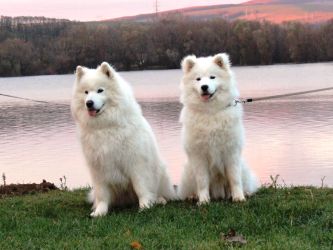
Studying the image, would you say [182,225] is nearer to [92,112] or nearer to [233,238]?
[233,238]

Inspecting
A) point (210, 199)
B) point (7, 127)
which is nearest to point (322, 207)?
point (210, 199)

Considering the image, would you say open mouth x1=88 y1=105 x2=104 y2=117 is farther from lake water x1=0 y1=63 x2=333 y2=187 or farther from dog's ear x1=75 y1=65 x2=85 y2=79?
lake water x1=0 y1=63 x2=333 y2=187

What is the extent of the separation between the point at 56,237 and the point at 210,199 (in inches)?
84.8

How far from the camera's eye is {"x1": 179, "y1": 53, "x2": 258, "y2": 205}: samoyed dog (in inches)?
247

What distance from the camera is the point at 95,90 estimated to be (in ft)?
20.2

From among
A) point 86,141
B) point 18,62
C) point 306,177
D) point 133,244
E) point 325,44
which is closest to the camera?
point 133,244

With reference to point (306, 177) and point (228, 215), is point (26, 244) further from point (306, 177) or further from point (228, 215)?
point (306, 177)

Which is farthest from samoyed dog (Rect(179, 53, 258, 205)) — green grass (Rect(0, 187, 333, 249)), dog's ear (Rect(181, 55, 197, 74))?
green grass (Rect(0, 187, 333, 249))

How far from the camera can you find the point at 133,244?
15.3 ft

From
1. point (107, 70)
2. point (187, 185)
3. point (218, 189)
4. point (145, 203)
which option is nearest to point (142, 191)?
point (145, 203)

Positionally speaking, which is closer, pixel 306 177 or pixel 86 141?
pixel 86 141

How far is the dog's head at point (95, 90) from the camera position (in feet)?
20.1

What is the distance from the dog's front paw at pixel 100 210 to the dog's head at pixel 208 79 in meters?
1.61

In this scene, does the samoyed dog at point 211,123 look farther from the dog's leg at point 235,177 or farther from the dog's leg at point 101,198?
the dog's leg at point 101,198
